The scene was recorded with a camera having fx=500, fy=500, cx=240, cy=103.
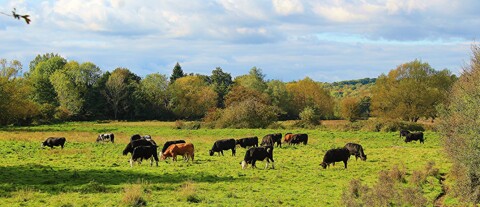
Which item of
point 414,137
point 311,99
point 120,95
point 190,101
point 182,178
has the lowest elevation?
point 182,178

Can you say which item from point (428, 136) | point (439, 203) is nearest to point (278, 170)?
point (439, 203)

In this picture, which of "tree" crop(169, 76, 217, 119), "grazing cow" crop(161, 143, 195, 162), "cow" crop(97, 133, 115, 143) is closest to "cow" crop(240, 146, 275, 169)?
"grazing cow" crop(161, 143, 195, 162)

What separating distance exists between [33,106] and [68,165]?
5162cm

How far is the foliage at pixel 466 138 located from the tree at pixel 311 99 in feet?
244

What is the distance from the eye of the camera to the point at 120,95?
94.7 metres

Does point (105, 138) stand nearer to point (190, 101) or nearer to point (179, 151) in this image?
point (179, 151)

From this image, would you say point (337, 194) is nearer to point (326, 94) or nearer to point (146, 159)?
point (146, 159)

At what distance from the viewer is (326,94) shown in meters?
101

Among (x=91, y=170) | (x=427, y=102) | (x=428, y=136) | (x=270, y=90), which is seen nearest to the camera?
(x=91, y=170)

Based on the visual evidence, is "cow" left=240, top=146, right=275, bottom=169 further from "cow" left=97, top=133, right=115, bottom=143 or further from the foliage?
"cow" left=97, top=133, right=115, bottom=143

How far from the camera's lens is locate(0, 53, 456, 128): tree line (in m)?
68.6

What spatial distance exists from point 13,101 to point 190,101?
36214mm

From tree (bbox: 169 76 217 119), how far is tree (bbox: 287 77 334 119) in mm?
15845

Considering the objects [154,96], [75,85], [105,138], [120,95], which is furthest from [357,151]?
[154,96]
